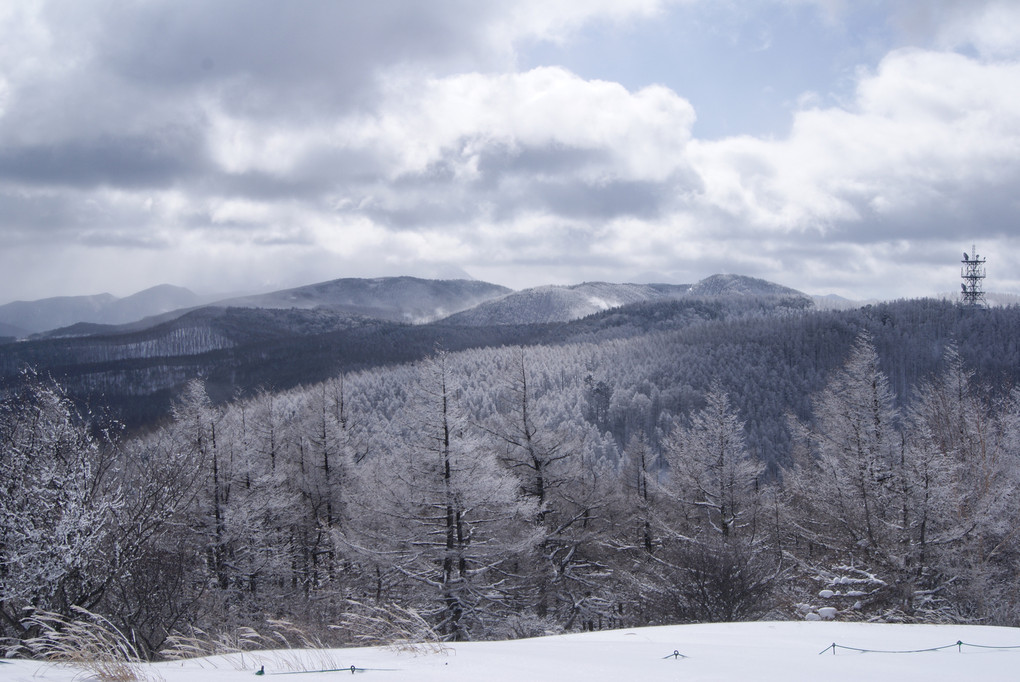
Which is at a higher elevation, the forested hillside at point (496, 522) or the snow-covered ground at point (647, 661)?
the snow-covered ground at point (647, 661)

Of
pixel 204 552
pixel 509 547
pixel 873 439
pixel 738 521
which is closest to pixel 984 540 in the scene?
pixel 873 439

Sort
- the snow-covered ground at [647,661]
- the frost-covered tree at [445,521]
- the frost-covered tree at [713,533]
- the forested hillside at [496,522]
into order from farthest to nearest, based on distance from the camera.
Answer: the frost-covered tree at [445,521] → the frost-covered tree at [713,533] → the forested hillside at [496,522] → the snow-covered ground at [647,661]

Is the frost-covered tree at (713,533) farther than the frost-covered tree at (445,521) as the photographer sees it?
No

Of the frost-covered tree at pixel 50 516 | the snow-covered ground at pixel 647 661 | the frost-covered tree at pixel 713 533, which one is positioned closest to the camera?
the snow-covered ground at pixel 647 661

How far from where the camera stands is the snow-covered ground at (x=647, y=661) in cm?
537

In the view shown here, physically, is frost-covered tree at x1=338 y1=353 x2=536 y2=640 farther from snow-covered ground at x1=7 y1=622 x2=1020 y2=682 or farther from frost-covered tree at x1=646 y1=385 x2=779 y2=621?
snow-covered ground at x1=7 y1=622 x2=1020 y2=682

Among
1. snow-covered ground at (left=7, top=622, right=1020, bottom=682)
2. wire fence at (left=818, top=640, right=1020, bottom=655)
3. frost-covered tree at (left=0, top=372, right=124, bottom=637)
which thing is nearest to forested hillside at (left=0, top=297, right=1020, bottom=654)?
frost-covered tree at (left=0, top=372, right=124, bottom=637)

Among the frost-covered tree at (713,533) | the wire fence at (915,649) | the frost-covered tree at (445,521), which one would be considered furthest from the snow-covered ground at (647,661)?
the frost-covered tree at (445,521)

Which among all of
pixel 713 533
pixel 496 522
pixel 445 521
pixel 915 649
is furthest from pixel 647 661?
pixel 713 533

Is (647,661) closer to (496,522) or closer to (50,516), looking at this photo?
(50,516)

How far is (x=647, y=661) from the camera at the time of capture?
596cm

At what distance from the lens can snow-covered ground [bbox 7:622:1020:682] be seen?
5.37 m

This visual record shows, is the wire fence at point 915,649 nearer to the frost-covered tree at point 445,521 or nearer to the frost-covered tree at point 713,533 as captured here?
the frost-covered tree at point 713,533

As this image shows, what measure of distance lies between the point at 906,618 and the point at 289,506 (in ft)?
79.6
